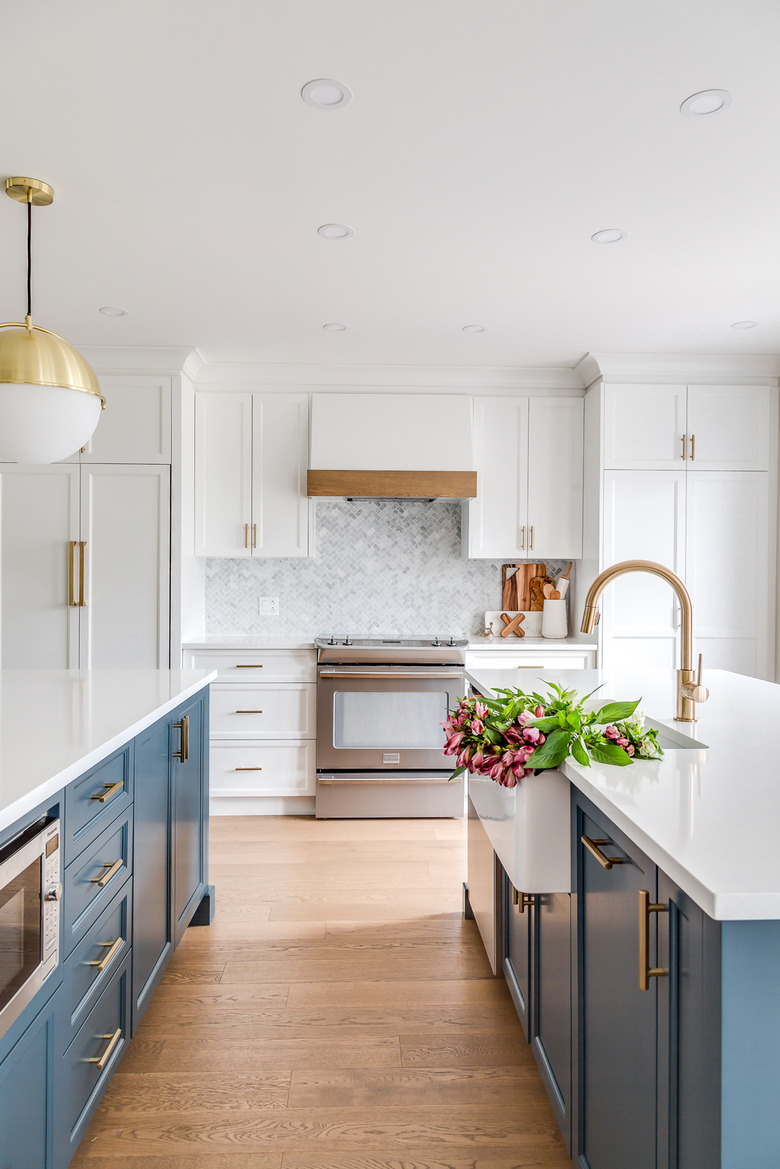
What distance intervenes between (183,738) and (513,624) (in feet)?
8.35

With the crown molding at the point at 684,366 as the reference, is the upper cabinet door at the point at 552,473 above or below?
below

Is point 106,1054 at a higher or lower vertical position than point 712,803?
lower

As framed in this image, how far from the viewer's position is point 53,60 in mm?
1662

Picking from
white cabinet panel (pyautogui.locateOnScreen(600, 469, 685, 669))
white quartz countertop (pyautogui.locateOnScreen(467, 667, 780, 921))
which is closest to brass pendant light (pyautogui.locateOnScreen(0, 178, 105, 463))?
white quartz countertop (pyautogui.locateOnScreen(467, 667, 780, 921))

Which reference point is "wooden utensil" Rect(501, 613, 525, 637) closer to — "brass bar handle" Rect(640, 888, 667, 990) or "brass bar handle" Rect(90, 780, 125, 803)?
"brass bar handle" Rect(90, 780, 125, 803)

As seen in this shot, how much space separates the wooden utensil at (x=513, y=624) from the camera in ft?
14.5

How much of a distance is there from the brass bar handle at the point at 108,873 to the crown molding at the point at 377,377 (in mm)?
2966

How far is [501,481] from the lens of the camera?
4.16 metres

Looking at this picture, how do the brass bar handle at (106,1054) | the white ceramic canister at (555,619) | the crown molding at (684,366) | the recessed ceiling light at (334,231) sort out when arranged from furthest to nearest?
the white ceramic canister at (555,619), the crown molding at (684,366), the recessed ceiling light at (334,231), the brass bar handle at (106,1054)

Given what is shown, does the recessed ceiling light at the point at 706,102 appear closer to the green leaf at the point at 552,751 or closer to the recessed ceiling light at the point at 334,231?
the recessed ceiling light at the point at 334,231

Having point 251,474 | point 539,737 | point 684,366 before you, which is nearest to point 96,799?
point 539,737

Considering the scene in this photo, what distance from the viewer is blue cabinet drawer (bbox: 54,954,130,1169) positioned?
4.42 ft

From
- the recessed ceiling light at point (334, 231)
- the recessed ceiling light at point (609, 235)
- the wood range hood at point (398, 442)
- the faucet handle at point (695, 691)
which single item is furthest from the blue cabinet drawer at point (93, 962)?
the wood range hood at point (398, 442)

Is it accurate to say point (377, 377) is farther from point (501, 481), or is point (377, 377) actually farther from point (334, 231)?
point (334, 231)
